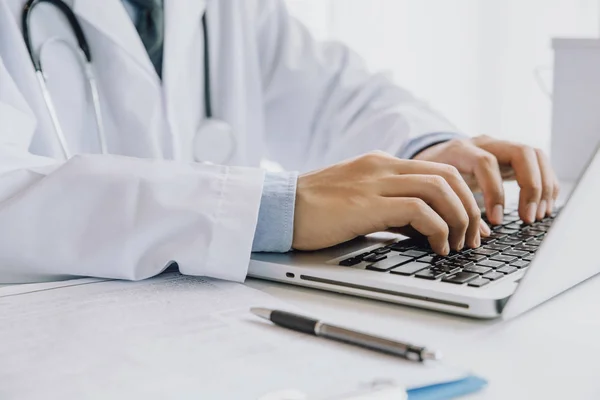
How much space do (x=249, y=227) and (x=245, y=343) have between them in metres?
0.19

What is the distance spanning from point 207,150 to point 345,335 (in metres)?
0.76

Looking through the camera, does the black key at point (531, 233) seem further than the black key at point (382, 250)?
Yes

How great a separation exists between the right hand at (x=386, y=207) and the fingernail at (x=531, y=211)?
178mm

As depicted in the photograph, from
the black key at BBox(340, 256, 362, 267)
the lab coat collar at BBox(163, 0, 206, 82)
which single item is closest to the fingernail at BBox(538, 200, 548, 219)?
the black key at BBox(340, 256, 362, 267)

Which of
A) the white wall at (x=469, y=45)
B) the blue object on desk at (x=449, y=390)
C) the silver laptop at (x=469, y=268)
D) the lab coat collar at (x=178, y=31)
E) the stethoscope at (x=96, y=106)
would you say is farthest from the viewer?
the white wall at (x=469, y=45)

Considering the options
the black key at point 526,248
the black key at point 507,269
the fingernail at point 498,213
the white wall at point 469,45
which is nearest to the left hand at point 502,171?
the fingernail at point 498,213

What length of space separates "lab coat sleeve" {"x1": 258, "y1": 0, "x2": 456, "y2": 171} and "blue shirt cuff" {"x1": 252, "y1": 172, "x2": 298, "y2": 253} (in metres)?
0.57

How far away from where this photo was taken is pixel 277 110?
4.57ft

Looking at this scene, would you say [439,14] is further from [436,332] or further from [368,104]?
[436,332]

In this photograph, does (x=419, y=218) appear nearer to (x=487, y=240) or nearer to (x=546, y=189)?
(x=487, y=240)

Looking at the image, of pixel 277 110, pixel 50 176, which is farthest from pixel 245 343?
pixel 277 110

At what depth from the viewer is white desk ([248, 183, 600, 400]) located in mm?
421

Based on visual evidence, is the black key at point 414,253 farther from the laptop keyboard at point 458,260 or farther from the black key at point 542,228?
the black key at point 542,228

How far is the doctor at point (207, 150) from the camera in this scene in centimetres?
65
